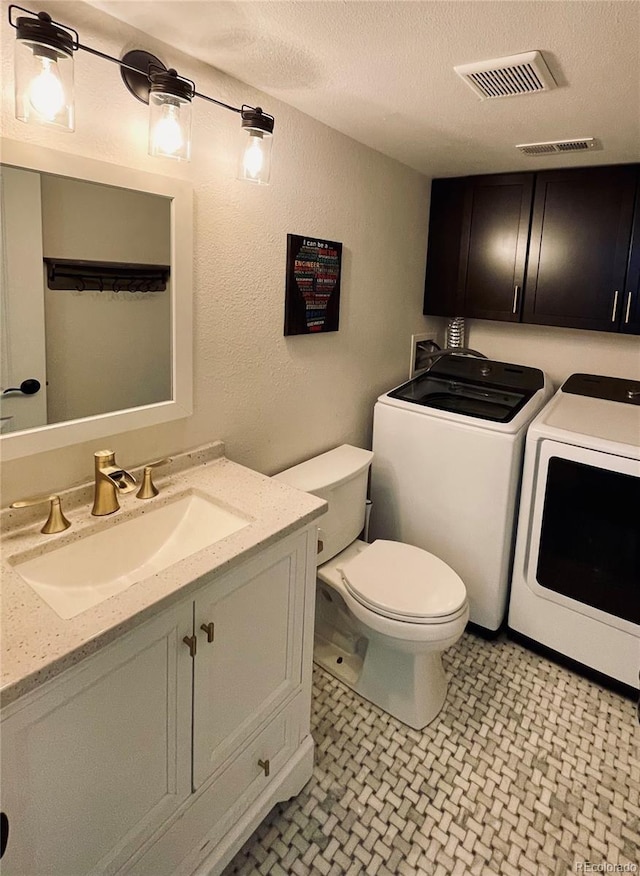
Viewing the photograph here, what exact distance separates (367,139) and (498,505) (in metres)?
1.60

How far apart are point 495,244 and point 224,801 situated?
262 cm

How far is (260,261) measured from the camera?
72.7 inches

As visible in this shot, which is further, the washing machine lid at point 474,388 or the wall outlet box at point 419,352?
the wall outlet box at point 419,352

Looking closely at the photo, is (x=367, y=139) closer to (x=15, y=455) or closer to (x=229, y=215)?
(x=229, y=215)

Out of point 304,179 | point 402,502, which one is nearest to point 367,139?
point 304,179

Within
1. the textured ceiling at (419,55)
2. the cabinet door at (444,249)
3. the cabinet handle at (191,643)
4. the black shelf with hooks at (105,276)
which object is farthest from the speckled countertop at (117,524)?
the cabinet door at (444,249)

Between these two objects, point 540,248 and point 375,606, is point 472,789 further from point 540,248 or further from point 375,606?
point 540,248

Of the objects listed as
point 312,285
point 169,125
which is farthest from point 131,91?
point 312,285

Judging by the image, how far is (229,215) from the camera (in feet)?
5.56

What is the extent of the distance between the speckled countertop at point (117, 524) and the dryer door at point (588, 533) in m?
A: 1.08

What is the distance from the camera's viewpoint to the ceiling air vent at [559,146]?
2.04 meters

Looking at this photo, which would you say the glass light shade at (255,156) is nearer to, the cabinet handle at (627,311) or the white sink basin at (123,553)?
the white sink basin at (123,553)

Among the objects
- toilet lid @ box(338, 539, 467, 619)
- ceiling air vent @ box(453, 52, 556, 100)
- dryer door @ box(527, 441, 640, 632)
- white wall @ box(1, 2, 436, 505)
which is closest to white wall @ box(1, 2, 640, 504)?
white wall @ box(1, 2, 436, 505)

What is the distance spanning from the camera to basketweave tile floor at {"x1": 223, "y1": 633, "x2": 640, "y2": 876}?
1485 millimetres
